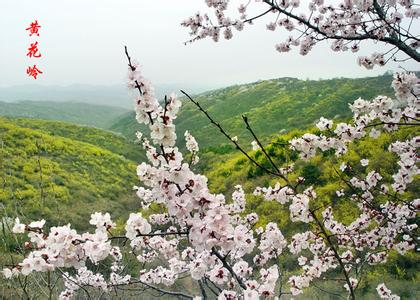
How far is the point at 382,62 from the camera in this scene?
4461 mm

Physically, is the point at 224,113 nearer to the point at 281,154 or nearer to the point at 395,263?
the point at 281,154

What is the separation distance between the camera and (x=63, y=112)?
130m

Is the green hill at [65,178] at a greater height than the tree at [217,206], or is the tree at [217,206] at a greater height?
the tree at [217,206]

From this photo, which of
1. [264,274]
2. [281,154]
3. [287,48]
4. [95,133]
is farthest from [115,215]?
[95,133]

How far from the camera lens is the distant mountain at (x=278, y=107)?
1329 inches

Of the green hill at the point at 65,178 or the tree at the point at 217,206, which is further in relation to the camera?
the green hill at the point at 65,178

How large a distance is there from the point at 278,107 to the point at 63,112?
10600 centimetres

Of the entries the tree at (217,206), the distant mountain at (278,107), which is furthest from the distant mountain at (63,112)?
the tree at (217,206)

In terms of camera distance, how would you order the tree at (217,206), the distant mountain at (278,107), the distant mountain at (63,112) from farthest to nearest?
the distant mountain at (63,112)
the distant mountain at (278,107)
the tree at (217,206)

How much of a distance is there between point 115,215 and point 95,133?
23.1m

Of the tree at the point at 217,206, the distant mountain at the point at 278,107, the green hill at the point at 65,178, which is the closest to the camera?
the tree at the point at 217,206

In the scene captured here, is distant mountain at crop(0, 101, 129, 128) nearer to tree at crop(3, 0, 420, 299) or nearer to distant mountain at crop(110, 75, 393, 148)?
distant mountain at crop(110, 75, 393, 148)

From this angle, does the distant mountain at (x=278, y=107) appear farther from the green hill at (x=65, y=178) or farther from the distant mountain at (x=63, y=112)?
the distant mountain at (x=63, y=112)

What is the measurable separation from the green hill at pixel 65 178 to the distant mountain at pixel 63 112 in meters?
73.2
